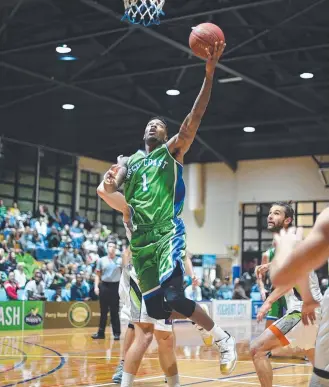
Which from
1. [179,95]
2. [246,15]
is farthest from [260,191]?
[246,15]

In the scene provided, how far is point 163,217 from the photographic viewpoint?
5.48 metres

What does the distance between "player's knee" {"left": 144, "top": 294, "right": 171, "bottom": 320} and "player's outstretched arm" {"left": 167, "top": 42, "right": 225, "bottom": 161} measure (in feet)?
3.68

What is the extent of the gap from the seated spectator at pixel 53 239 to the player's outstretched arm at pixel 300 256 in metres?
23.0

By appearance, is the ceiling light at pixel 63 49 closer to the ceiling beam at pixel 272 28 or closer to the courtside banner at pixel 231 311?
the ceiling beam at pixel 272 28

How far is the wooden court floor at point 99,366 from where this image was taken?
7.72 metres

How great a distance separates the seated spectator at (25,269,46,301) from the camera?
18953 millimetres

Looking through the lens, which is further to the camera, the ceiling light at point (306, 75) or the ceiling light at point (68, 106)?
the ceiling light at point (68, 106)

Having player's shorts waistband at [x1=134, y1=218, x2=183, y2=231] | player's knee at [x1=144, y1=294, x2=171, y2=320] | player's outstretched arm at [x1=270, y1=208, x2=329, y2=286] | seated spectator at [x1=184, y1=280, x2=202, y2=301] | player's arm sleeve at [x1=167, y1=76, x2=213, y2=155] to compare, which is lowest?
player's knee at [x1=144, y1=294, x2=171, y2=320]

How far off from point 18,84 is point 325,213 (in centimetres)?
2188

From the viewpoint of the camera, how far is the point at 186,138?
18.2 ft

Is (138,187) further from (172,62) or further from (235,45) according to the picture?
(172,62)

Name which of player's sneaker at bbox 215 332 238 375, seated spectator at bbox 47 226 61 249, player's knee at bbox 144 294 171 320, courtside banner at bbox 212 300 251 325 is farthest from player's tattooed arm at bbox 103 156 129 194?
seated spectator at bbox 47 226 61 249

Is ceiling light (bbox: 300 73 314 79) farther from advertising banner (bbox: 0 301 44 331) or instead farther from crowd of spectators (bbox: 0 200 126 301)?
advertising banner (bbox: 0 301 44 331)

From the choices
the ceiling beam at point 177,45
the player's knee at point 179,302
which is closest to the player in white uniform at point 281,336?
the player's knee at point 179,302
